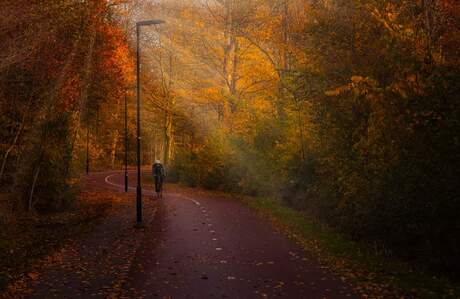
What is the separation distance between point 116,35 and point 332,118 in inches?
504

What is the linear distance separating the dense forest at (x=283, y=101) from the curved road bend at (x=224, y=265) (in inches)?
102

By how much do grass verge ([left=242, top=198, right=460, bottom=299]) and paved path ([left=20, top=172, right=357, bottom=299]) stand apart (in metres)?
0.43

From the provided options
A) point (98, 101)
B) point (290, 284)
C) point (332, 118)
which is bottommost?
point (290, 284)

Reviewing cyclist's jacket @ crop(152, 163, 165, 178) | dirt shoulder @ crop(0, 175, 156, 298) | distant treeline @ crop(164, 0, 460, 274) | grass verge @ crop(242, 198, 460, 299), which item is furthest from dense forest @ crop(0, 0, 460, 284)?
cyclist's jacket @ crop(152, 163, 165, 178)

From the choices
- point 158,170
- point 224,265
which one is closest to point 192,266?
point 224,265

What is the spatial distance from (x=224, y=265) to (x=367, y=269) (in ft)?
10.6

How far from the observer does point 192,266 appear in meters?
11.0

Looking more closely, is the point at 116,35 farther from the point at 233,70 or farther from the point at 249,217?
the point at 249,217

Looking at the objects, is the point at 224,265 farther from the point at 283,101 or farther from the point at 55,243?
the point at 283,101

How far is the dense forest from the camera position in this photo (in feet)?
34.6

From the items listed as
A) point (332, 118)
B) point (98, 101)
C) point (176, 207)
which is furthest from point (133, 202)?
point (332, 118)

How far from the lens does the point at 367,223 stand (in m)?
12.9

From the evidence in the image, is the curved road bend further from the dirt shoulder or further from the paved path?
the dirt shoulder

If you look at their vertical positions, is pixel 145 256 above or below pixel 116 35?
below
